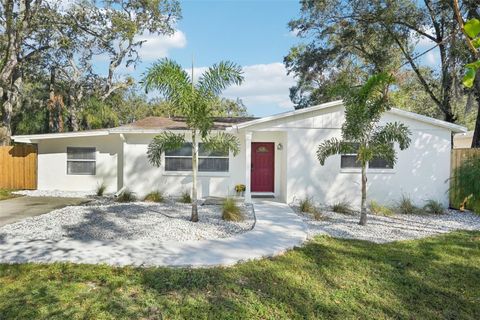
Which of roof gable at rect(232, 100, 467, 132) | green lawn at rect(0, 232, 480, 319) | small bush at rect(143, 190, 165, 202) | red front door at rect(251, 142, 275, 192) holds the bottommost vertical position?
green lawn at rect(0, 232, 480, 319)

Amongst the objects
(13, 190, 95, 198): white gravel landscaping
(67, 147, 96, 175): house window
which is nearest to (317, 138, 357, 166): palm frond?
(13, 190, 95, 198): white gravel landscaping

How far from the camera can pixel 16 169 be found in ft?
50.8

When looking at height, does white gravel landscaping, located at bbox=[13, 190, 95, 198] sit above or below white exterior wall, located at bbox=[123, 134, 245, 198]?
below

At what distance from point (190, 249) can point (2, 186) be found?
13379 millimetres

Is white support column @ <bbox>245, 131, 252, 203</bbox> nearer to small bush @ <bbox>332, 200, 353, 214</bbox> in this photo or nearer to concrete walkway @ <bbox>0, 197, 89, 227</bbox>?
small bush @ <bbox>332, 200, 353, 214</bbox>

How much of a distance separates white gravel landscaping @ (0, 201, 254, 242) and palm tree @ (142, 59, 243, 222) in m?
0.73

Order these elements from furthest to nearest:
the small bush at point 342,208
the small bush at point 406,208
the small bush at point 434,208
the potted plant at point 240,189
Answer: the potted plant at point 240,189 → the small bush at point 434,208 → the small bush at point 406,208 → the small bush at point 342,208

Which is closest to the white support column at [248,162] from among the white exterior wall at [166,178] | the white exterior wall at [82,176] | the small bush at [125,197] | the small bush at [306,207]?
the white exterior wall at [166,178]

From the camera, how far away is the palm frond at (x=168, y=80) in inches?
304

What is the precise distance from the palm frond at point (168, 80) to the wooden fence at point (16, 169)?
10756 millimetres

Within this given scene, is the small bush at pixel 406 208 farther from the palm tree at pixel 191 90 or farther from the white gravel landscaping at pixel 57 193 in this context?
the white gravel landscaping at pixel 57 193

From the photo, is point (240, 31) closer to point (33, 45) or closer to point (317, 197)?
point (317, 197)

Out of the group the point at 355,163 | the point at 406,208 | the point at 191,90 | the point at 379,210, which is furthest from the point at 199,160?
the point at 406,208

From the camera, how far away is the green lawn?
4.05 meters
